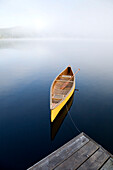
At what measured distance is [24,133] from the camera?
9320 millimetres

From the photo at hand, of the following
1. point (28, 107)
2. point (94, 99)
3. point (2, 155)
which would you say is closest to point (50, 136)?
point (2, 155)

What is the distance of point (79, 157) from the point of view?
16.1ft

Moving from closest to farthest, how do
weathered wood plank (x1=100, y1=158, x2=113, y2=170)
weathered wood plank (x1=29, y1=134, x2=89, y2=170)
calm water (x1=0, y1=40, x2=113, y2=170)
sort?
1. weathered wood plank (x1=100, y1=158, x2=113, y2=170)
2. weathered wood plank (x1=29, y1=134, x2=89, y2=170)
3. calm water (x1=0, y1=40, x2=113, y2=170)

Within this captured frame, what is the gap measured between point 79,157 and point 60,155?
31.4 inches

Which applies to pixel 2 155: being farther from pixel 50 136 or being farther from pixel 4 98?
pixel 4 98

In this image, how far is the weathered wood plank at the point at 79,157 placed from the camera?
179 inches

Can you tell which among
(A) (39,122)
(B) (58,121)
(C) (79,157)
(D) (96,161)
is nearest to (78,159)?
(C) (79,157)

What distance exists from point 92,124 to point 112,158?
18.1 ft

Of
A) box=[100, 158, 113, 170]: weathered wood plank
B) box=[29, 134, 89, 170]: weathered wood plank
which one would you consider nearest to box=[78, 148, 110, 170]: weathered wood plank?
box=[100, 158, 113, 170]: weathered wood plank

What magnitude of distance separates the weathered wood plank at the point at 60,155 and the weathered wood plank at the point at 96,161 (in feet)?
2.24

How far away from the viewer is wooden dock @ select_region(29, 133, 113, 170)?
4555 millimetres

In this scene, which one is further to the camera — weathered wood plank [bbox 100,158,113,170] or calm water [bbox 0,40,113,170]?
calm water [bbox 0,40,113,170]

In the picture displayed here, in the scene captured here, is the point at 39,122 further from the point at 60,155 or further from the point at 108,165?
the point at 108,165

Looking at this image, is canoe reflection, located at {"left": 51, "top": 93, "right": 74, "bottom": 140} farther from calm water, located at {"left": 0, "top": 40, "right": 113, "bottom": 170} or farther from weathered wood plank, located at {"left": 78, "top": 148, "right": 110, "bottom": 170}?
weathered wood plank, located at {"left": 78, "top": 148, "right": 110, "bottom": 170}
